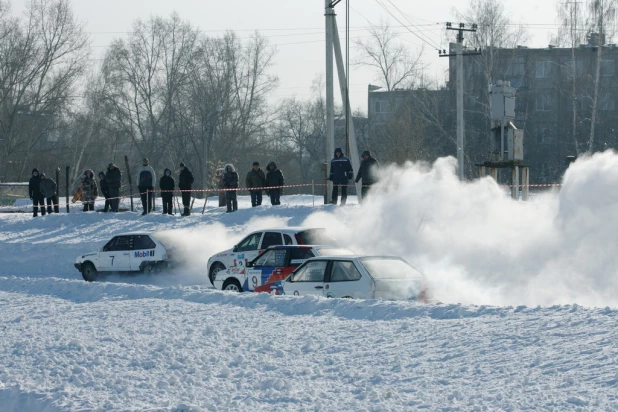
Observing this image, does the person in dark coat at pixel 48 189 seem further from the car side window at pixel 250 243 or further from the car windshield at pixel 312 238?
the car windshield at pixel 312 238

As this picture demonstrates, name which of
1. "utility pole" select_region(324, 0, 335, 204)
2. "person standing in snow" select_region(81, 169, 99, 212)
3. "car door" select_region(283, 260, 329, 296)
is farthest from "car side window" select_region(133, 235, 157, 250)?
"person standing in snow" select_region(81, 169, 99, 212)

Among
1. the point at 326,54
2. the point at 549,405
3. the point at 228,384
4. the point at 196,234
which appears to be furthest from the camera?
the point at 326,54

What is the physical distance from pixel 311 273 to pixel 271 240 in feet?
15.7

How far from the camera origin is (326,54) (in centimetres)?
3002

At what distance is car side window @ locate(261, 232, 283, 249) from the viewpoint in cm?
1943

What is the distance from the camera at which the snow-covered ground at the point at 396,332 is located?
8328 mm

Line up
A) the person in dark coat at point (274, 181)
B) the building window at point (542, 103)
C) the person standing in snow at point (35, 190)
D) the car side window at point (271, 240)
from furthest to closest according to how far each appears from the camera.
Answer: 1. the building window at point (542, 103)
2. the person standing in snow at point (35, 190)
3. the person in dark coat at point (274, 181)
4. the car side window at point (271, 240)

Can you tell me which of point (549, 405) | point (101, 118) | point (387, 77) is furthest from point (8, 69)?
point (549, 405)

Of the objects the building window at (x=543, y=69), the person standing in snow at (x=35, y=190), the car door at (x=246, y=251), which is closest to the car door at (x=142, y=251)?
the car door at (x=246, y=251)

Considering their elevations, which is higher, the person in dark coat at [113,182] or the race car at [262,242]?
the person in dark coat at [113,182]

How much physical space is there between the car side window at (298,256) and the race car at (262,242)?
81.0 inches

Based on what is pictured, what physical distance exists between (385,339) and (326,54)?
20.7m

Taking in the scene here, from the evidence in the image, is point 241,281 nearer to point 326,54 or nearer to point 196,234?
point 196,234

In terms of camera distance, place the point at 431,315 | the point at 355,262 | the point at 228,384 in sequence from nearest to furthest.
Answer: the point at 228,384
the point at 431,315
the point at 355,262
